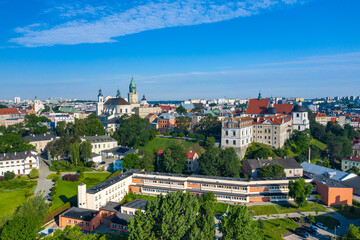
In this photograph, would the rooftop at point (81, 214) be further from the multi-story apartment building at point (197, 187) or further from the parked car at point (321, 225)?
the parked car at point (321, 225)

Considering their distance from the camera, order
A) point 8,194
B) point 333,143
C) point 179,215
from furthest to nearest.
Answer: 1. point 333,143
2. point 8,194
3. point 179,215

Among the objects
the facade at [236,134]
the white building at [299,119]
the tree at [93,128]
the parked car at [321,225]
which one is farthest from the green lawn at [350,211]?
the tree at [93,128]

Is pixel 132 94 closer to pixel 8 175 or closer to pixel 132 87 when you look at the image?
pixel 132 87

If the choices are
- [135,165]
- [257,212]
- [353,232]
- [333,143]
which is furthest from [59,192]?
[333,143]

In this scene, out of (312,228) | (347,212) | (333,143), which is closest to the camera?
(312,228)

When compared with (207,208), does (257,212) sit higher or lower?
lower

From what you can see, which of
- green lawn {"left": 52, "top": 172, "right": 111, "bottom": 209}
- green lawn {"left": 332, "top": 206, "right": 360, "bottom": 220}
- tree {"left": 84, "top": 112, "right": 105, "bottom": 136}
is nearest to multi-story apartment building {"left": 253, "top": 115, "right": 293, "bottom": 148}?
green lawn {"left": 332, "top": 206, "right": 360, "bottom": 220}

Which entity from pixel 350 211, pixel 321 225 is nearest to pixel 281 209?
pixel 321 225

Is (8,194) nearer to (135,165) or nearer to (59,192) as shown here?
(59,192)
